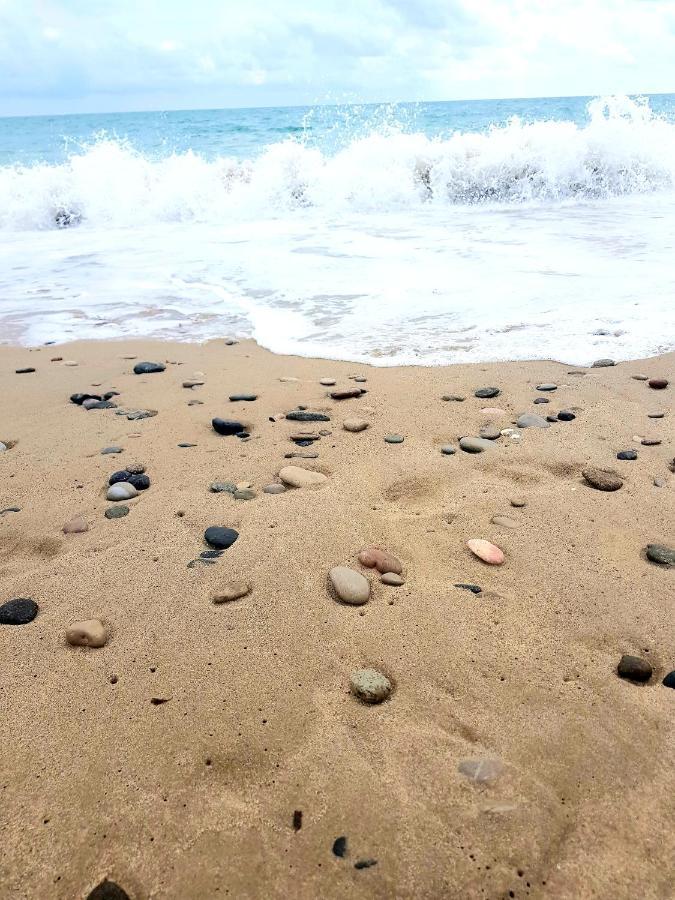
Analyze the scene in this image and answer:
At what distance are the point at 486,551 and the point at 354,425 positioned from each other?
1089 mm

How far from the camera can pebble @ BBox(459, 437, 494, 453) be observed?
2.67 metres

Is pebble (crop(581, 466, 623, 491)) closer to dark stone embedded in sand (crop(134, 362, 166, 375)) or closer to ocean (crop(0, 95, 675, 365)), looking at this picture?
ocean (crop(0, 95, 675, 365))

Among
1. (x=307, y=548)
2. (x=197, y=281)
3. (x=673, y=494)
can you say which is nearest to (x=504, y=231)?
(x=197, y=281)

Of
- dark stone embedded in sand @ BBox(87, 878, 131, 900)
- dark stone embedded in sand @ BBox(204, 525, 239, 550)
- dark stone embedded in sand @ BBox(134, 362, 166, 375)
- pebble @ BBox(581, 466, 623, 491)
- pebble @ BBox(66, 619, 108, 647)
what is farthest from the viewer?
dark stone embedded in sand @ BBox(134, 362, 166, 375)

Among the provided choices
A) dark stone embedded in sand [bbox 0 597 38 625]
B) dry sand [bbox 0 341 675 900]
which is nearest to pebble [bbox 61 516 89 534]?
dry sand [bbox 0 341 675 900]

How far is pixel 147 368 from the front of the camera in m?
3.91

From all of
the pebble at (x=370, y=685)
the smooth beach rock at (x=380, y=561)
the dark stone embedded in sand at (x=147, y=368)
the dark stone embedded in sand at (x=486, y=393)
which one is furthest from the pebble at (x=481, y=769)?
the dark stone embedded in sand at (x=147, y=368)

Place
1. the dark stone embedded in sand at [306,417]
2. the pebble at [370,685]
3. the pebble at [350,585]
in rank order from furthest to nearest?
the dark stone embedded in sand at [306,417] → the pebble at [350,585] → the pebble at [370,685]

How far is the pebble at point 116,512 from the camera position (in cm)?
229

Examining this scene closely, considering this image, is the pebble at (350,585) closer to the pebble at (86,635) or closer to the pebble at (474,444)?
the pebble at (86,635)

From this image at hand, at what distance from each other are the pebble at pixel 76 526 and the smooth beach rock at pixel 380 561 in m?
0.96

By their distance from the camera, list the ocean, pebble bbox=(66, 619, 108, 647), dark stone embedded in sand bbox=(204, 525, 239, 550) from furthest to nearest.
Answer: the ocean < dark stone embedded in sand bbox=(204, 525, 239, 550) < pebble bbox=(66, 619, 108, 647)

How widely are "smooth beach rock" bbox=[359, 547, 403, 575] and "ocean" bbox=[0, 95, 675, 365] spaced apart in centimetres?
209

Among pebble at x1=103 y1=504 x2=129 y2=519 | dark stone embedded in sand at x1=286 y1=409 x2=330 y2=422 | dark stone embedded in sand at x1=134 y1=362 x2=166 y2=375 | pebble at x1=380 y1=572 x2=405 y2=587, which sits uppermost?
pebble at x1=380 y1=572 x2=405 y2=587
